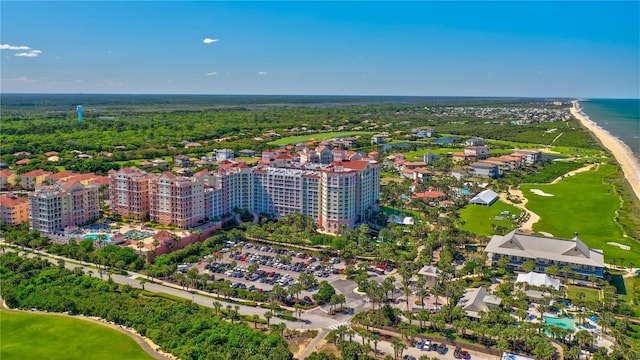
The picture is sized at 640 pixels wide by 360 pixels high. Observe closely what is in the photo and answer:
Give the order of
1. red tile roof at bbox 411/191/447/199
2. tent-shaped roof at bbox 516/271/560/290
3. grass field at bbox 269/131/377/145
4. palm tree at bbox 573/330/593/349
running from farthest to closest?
→ grass field at bbox 269/131/377/145 < red tile roof at bbox 411/191/447/199 < tent-shaped roof at bbox 516/271/560/290 < palm tree at bbox 573/330/593/349

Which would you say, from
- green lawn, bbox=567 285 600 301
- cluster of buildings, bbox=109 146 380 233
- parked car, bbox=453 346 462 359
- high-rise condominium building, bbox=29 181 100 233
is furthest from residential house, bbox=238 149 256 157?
parked car, bbox=453 346 462 359

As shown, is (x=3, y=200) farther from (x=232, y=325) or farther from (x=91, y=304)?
(x=232, y=325)

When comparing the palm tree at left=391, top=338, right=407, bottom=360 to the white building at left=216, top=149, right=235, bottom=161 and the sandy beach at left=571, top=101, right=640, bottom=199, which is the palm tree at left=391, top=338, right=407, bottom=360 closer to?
the sandy beach at left=571, top=101, right=640, bottom=199

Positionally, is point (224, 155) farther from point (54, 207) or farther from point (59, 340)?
point (59, 340)

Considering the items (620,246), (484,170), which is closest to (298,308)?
(620,246)

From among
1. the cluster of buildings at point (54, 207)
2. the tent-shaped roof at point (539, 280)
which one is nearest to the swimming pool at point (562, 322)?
the tent-shaped roof at point (539, 280)

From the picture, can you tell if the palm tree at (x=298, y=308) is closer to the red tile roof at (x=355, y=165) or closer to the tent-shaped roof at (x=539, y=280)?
the tent-shaped roof at (x=539, y=280)


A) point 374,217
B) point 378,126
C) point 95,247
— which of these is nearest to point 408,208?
point 374,217
